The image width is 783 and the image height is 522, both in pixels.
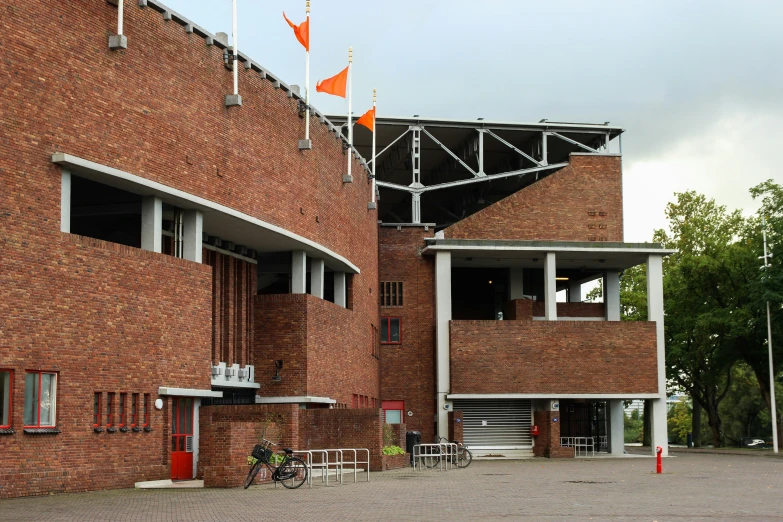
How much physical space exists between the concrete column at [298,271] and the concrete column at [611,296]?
64.4 feet

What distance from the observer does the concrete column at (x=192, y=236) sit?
27500 mm

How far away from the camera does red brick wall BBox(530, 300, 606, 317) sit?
49.7 meters

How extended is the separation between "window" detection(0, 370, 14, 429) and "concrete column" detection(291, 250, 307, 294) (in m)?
14.3

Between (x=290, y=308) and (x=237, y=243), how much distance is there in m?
2.62

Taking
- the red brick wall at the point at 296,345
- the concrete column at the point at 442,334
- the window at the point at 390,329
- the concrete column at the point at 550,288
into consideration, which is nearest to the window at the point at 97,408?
the red brick wall at the point at 296,345

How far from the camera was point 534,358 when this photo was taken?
44781 millimetres

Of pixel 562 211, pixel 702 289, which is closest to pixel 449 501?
pixel 562 211

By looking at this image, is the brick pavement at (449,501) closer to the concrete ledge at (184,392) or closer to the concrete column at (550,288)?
the concrete ledge at (184,392)

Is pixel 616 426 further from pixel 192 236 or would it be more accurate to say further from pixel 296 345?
pixel 192 236

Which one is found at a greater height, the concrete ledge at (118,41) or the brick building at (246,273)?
the concrete ledge at (118,41)

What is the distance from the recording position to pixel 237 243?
32.9 meters

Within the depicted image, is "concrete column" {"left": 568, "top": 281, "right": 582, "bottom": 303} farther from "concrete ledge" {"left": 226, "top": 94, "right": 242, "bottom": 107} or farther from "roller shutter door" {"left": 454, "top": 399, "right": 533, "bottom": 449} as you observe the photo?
"concrete ledge" {"left": 226, "top": 94, "right": 242, "bottom": 107}

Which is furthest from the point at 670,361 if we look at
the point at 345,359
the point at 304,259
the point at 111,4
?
the point at 111,4

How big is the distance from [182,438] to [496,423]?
22123 mm
